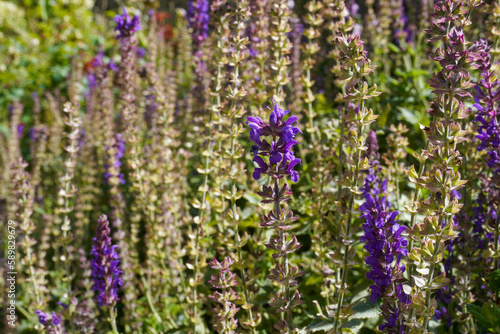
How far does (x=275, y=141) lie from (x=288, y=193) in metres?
0.18

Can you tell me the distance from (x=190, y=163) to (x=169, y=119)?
97 cm

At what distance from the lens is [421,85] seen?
10.6ft

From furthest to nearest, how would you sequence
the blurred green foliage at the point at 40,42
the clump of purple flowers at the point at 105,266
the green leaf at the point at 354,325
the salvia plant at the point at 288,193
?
the blurred green foliage at the point at 40,42 < the clump of purple flowers at the point at 105,266 < the green leaf at the point at 354,325 < the salvia plant at the point at 288,193

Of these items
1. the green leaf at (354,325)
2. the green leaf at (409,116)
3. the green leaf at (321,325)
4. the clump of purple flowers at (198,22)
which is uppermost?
the clump of purple flowers at (198,22)

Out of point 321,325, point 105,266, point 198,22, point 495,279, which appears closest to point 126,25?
point 198,22

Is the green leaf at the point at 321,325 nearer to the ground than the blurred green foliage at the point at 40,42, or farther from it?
nearer to the ground

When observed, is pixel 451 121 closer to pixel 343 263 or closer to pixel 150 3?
pixel 343 263

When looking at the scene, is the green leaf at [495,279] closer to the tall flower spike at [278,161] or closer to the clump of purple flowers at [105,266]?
the tall flower spike at [278,161]

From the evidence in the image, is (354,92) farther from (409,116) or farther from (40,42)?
(40,42)

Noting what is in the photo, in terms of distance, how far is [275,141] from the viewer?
1.29 m

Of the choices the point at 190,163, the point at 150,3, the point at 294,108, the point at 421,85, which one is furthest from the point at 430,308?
Result: the point at 150,3

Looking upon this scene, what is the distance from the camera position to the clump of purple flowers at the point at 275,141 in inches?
49.7

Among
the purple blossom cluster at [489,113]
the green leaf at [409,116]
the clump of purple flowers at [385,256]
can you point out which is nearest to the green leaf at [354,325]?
the clump of purple flowers at [385,256]

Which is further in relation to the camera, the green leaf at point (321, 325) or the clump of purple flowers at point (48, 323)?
the clump of purple flowers at point (48, 323)
